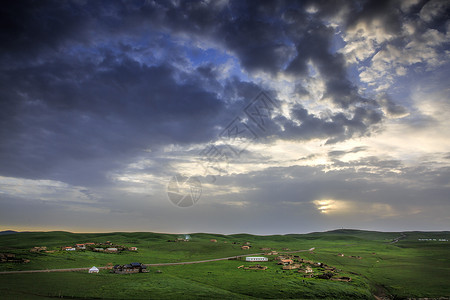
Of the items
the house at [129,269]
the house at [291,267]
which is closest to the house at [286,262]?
the house at [291,267]

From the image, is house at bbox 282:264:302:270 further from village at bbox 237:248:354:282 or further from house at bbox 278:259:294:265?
house at bbox 278:259:294:265

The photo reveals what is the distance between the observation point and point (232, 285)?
6419cm

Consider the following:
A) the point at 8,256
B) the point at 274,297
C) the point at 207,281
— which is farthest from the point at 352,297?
the point at 8,256

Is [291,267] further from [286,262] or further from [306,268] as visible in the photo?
[286,262]

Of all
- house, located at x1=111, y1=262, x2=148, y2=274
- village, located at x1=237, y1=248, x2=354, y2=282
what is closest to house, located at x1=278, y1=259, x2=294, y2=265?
Answer: village, located at x1=237, y1=248, x2=354, y2=282

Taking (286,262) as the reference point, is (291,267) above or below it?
below

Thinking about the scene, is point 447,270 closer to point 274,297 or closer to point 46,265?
point 274,297

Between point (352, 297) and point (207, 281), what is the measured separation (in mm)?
33298

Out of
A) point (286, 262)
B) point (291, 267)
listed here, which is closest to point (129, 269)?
point (291, 267)

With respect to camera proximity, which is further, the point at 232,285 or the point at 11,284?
the point at 232,285

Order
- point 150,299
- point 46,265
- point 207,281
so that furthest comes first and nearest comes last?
point 46,265, point 207,281, point 150,299

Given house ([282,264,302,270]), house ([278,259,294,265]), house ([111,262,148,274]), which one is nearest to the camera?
house ([111,262,148,274])

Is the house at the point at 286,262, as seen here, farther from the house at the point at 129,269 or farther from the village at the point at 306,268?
the house at the point at 129,269

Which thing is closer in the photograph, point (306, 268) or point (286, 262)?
point (306, 268)
